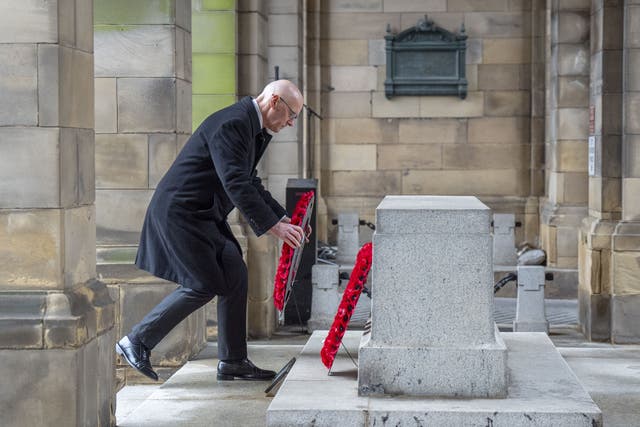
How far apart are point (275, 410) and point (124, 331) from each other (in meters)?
3.65

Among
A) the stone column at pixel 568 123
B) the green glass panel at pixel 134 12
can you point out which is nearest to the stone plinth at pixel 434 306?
the green glass panel at pixel 134 12

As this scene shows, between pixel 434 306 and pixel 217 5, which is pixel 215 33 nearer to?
pixel 217 5

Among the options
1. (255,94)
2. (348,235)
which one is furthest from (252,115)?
(348,235)

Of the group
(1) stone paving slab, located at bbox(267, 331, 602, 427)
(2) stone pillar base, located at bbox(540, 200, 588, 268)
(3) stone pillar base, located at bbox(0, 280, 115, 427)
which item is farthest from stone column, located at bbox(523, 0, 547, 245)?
(3) stone pillar base, located at bbox(0, 280, 115, 427)

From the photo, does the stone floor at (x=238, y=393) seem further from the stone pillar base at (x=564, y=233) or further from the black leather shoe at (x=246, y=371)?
the stone pillar base at (x=564, y=233)

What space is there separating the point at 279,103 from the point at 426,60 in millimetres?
12760

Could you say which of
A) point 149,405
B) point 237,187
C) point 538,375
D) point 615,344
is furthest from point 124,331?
point 615,344

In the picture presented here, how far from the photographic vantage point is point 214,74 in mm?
13320

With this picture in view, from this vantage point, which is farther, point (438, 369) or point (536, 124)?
point (536, 124)

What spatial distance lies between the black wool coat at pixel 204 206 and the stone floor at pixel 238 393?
26.5 inches

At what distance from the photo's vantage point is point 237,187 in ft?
24.4

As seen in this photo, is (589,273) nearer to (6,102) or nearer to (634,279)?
(634,279)

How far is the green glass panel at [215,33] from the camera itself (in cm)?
1323

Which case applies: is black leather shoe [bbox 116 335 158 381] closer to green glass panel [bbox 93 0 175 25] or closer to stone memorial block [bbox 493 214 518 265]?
green glass panel [bbox 93 0 175 25]
